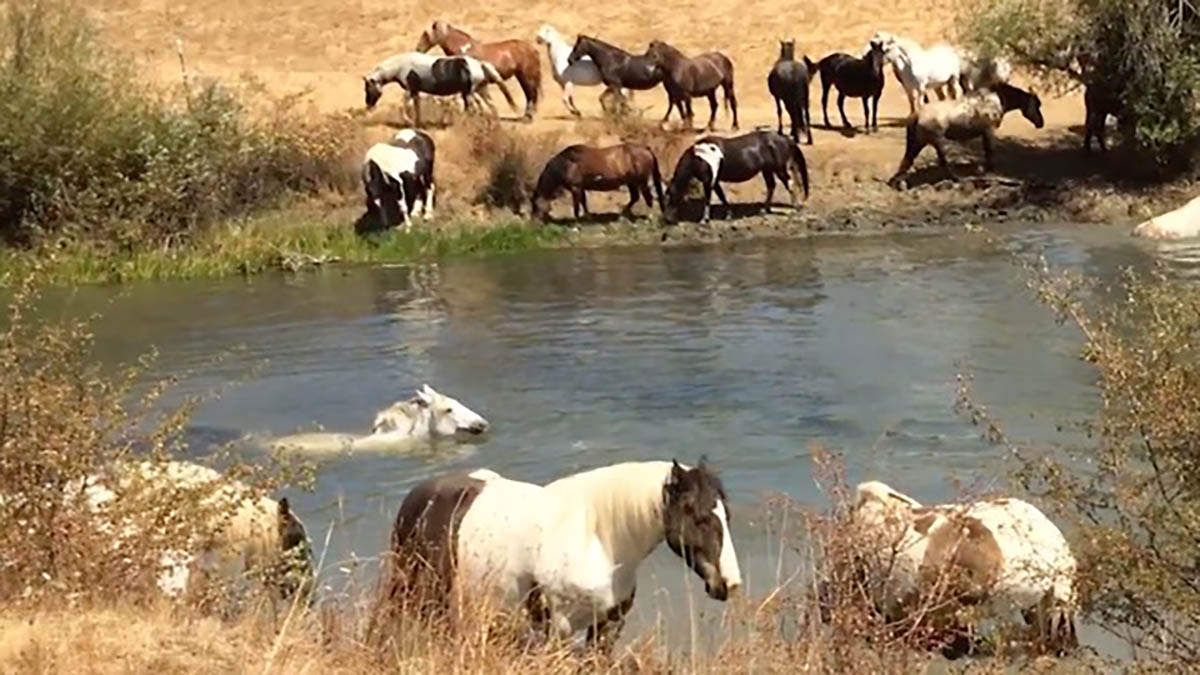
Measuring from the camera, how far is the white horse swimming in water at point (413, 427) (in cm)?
1480

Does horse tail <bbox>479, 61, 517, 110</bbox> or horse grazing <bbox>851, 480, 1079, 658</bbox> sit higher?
horse tail <bbox>479, 61, 517, 110</bbox>

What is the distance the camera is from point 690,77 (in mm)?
30953

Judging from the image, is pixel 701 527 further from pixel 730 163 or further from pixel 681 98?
pixel 681 98

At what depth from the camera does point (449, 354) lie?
62.9 ft

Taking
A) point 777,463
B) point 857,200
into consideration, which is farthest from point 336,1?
point 777,463

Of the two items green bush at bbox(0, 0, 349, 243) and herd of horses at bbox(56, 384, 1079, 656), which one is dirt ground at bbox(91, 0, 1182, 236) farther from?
herd of horses at bbox(56, 384, 1079, 656)

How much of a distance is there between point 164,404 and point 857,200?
46.8 ft

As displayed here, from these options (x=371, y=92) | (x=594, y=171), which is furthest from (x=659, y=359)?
(x=371, y=92)

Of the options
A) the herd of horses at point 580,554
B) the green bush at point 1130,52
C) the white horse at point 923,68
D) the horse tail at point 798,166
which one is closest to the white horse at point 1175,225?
the green bush at point 1130,52

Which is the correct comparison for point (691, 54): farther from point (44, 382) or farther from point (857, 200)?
point (44, 382)

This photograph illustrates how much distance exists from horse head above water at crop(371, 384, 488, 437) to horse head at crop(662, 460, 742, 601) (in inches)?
268

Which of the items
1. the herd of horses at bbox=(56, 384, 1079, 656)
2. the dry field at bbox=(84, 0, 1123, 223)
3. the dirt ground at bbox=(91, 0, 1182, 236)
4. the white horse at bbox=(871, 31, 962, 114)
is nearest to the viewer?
the herd of horses at bbox=(56, 384, 1079, 656)

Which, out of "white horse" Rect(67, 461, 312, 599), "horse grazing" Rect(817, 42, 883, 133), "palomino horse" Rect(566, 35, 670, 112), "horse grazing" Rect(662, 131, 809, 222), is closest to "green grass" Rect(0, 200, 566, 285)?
"horse grazing" Rect(662, 131, 809, 222)

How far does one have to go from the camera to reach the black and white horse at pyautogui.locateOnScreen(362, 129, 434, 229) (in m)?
26.9
